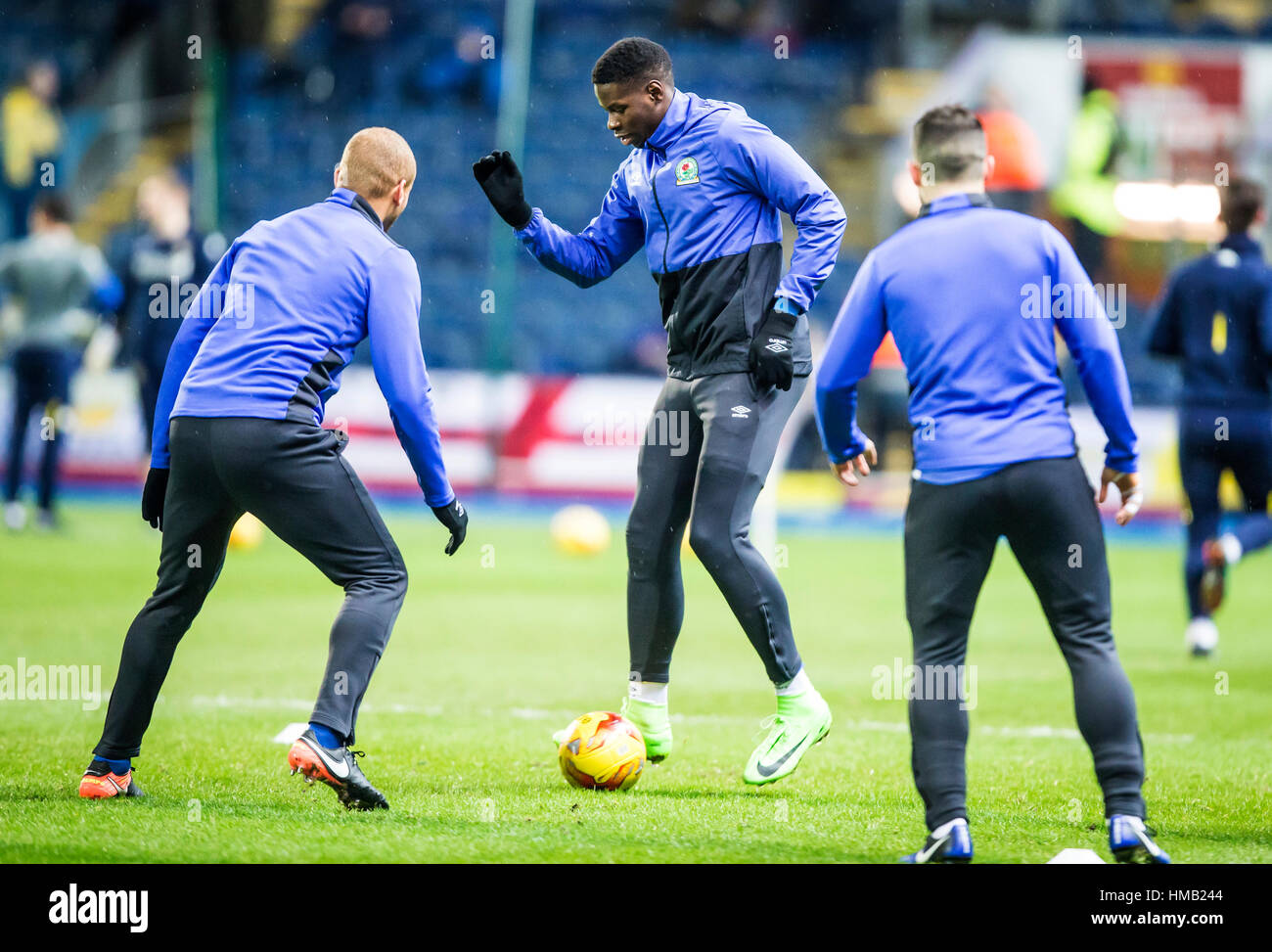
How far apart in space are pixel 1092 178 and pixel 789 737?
18317 millimetres

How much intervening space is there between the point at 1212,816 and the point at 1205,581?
14.1 feet

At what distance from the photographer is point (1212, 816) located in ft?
16.5

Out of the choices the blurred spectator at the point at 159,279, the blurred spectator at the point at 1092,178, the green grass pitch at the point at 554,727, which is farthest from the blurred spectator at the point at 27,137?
the blurred spectator at the point at 1092,178

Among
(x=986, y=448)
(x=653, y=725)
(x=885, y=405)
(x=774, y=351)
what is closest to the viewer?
(x=986, y=448)

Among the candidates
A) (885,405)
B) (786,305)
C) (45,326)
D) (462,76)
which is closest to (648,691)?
(786,305)

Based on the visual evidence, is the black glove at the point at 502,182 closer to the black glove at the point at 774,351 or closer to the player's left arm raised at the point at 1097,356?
the black glove at the point at 774,351

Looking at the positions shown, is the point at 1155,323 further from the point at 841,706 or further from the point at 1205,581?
the point at 841,706

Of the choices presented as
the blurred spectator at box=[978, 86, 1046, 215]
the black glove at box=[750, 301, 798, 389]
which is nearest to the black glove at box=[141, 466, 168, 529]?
the black glove at box=[750, 301, 798, 389]

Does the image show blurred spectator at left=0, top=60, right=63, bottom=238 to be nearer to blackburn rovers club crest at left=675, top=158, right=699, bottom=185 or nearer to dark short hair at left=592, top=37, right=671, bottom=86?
dark short hair at left=592, top=37, right=671, bottom=86

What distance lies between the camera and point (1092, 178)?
71.8 ft

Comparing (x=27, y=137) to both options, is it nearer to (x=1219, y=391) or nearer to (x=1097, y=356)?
(x=1219, y=391)

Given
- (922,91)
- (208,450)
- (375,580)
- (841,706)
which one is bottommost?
(841,706)

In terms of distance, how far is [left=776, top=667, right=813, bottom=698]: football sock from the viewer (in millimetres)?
5328
